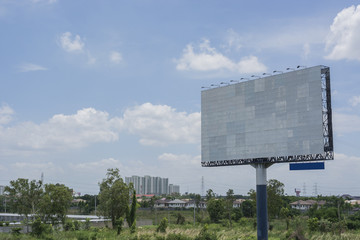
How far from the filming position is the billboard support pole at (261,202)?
35.4 metres

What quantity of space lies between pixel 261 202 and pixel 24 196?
89.3 ft

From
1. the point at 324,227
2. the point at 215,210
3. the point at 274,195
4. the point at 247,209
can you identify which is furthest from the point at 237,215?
the point at 324,227

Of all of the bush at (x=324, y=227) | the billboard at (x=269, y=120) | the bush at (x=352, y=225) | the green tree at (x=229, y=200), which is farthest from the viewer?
the green tree at (x=229, y=200)

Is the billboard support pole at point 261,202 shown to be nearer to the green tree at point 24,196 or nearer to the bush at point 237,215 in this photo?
the green tree at point 24,196

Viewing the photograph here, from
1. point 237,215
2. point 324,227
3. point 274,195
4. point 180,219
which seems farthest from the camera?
point 237,215

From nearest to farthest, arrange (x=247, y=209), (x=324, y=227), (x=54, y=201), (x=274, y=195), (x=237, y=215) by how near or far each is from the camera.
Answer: (x=324, y=227) < (x=54, y=201) < (x=274, y=195) < (x=237, y=215) < (x=247, y=209)

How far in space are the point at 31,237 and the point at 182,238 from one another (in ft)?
41.4

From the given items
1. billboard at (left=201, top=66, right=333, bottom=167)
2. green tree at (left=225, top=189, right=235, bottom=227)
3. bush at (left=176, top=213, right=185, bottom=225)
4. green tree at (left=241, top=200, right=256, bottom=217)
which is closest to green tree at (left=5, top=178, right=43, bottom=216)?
billboard at (left=201, top=66, right=333, bottom=167)

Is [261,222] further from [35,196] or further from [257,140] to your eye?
[35,196]

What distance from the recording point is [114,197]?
1751 inches

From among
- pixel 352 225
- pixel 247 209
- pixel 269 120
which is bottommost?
pixel 247 209

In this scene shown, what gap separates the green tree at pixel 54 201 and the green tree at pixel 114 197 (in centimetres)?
406

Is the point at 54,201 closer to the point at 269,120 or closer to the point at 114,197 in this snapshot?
the point at 114,197

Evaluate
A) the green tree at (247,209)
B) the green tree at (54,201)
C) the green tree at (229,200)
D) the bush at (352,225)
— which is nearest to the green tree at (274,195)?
the bush at (352,225)
